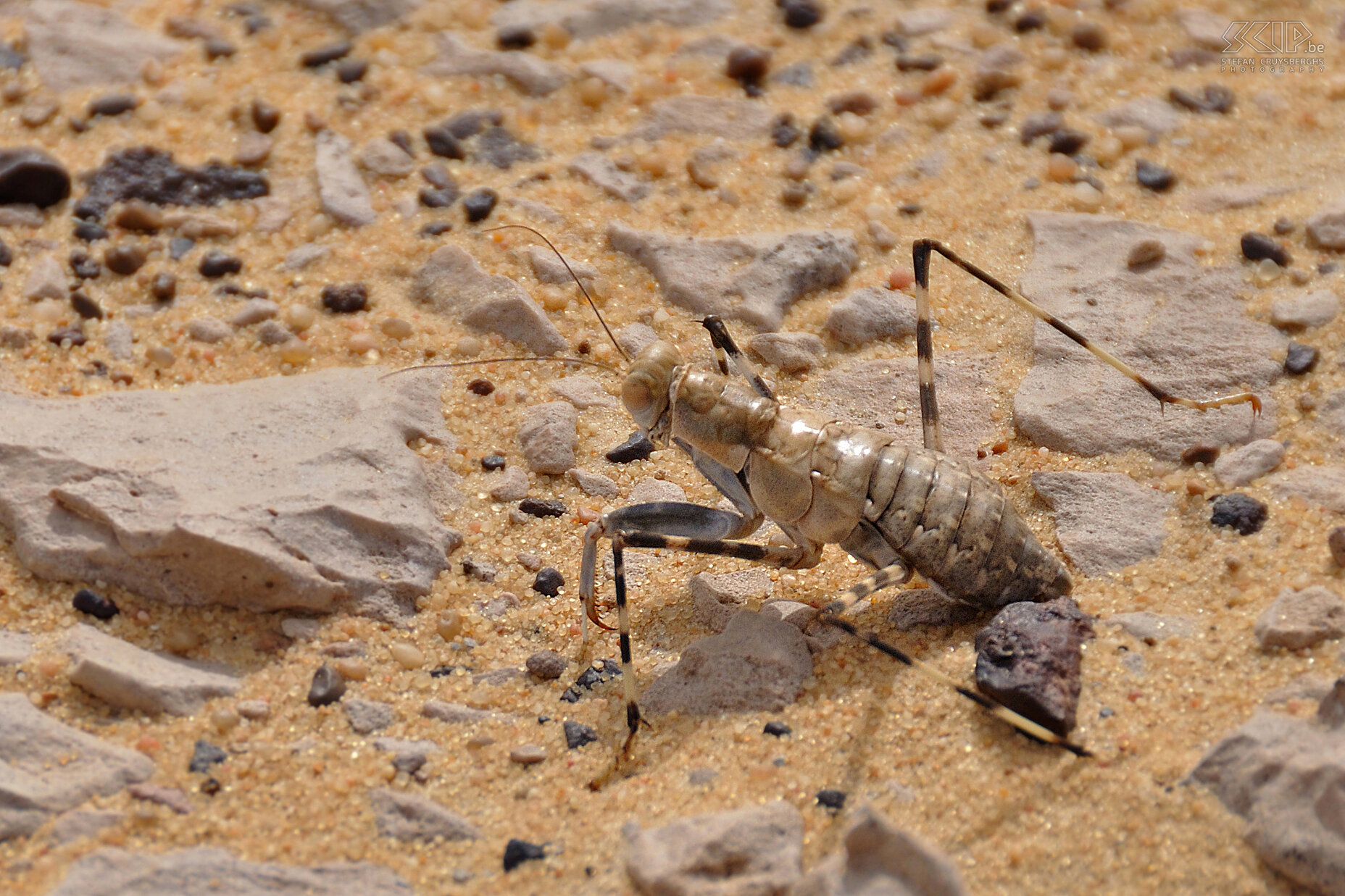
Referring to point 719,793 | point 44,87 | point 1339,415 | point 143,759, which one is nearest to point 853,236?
point 1339,415

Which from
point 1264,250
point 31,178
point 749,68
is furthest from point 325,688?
point 749,68

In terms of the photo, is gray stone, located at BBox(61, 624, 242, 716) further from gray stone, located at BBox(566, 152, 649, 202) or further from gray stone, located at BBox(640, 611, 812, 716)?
gray stone, located at BBox(566, 152, 649, 202)

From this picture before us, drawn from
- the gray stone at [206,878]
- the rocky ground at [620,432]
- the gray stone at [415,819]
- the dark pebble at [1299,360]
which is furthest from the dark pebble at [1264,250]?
the gray stone at [206,878]

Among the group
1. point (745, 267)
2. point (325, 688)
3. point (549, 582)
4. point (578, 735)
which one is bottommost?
point (549, 582)

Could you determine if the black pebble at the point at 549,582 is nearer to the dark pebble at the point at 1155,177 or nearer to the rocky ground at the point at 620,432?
the rocky ground at the point at 620,432

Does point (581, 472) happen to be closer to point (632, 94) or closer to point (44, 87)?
point (632, 94)

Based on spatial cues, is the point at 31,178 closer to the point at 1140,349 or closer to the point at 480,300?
the point at 480,300
